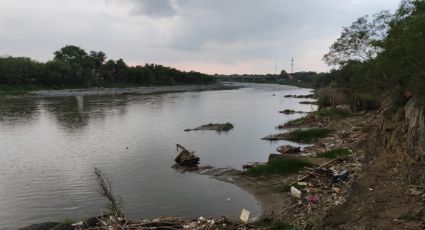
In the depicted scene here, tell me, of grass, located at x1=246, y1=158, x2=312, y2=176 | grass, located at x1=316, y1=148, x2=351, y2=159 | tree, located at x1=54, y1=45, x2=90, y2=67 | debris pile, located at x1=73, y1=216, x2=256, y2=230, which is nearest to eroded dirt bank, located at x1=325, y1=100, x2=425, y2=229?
debris pile, located at x1=73, y1=216, x2=256, y2=230

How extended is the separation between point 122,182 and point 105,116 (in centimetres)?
4036

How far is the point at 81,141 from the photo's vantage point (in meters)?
40.1

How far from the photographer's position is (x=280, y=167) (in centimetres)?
2448

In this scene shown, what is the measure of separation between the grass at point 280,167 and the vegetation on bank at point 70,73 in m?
114

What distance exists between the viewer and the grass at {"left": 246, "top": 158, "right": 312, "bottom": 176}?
23922 millimetres

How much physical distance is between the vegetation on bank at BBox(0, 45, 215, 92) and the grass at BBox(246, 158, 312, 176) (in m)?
114

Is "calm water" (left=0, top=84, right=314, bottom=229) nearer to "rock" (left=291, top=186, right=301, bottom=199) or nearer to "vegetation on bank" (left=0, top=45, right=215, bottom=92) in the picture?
"rock" (left=291, top=186, right=301, bottom=199)

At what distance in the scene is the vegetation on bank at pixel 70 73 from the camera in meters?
130

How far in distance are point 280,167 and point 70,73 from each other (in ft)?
449

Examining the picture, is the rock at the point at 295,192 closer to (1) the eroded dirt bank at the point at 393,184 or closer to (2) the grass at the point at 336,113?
(1) the eroded dirt bank at the point at 393,184

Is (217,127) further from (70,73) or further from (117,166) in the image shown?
(70,73)

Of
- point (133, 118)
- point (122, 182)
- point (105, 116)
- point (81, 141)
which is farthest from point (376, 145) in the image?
point (105, 116)

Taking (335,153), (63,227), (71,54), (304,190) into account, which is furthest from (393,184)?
(71,54)

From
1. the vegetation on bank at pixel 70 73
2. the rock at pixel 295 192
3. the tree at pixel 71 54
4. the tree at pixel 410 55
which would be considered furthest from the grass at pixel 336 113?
the tree at pixel 71 54
